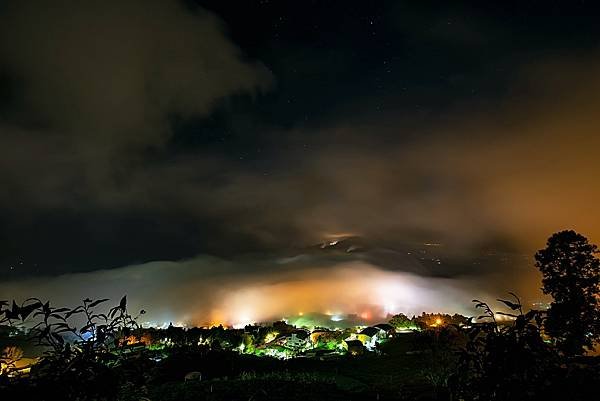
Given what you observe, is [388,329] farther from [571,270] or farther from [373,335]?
[571,270]

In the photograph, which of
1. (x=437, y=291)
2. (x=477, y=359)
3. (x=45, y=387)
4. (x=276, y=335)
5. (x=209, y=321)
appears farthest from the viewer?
(x=437, y=291)

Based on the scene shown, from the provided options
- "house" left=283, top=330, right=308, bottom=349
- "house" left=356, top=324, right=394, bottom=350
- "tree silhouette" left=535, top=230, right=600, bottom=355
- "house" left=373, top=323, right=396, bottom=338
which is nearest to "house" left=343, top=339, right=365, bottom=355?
"house" left=356, top=324, right=394, bottom=350

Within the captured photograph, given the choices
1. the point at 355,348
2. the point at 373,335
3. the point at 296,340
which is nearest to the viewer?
the point at 355,348

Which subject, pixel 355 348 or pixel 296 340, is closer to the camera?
pixel 355 348

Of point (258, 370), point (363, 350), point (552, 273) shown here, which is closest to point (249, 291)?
point (363, 350)

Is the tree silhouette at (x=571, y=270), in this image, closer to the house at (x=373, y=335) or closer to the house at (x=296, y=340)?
the house at (x=373, y=335)

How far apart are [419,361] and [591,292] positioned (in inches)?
745

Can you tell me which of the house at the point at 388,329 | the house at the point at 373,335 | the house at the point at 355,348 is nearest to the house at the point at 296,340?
the house at the point at 373,335

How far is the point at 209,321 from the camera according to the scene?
132 m

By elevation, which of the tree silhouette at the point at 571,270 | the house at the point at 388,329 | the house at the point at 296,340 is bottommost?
the house at the point at 296,340

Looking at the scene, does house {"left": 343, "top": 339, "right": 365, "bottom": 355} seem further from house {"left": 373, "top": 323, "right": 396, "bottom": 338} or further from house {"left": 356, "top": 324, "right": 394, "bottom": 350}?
house {"left": 373, "top": 323, "right": 396, "bottom": 338}

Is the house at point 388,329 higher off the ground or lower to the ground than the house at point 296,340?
higher

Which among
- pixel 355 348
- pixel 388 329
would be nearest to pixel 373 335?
pixel 388 329

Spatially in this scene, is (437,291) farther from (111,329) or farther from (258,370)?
(111,329)
